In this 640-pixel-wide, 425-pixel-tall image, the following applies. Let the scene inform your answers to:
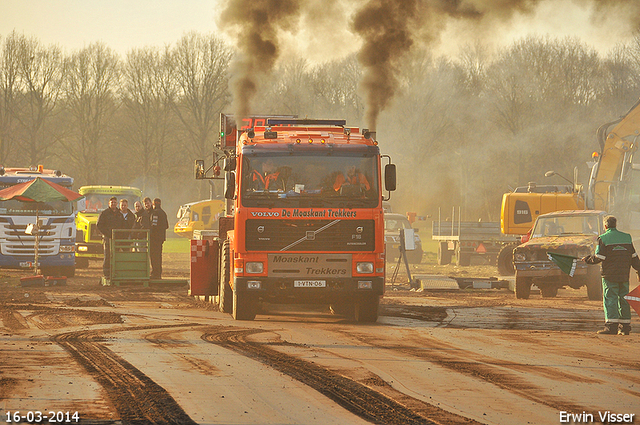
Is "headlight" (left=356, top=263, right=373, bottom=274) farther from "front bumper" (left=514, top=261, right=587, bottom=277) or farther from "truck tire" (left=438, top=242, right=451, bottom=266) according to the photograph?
"truck tire" (left=438, top=242, right=451, bottom=266)

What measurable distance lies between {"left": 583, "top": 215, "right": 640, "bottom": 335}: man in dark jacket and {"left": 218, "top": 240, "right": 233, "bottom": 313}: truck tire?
585cm

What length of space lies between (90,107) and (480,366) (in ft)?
191

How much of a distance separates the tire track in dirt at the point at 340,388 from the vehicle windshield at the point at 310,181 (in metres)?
2.70

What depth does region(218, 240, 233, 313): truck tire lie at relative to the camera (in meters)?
15.0

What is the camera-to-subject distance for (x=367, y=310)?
1447cm

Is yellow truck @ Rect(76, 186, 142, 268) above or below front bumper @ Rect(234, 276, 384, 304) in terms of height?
above

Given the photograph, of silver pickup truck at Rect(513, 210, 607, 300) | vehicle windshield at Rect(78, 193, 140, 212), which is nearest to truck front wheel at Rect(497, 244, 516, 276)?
silver pickup truck at Rect(513, 210, 607, 300)

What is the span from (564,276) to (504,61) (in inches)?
1678

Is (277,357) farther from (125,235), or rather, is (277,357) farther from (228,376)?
Result: (125,235)

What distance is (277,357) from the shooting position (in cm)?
1012

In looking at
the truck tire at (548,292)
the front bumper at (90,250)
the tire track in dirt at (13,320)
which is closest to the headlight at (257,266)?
the tire track in dirt at (13,320)

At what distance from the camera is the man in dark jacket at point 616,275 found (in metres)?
13.2

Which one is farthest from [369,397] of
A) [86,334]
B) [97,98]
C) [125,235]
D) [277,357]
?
[97,98]

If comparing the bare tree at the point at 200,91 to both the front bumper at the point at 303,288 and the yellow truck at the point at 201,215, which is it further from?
the front bumper at the point at 303,288
